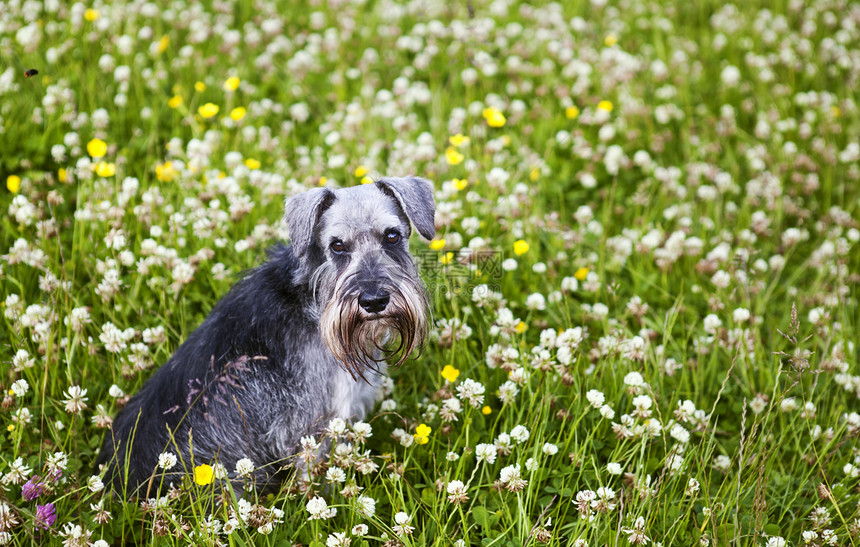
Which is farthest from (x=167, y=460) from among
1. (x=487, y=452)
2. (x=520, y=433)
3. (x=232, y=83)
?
(x=232, y=83)

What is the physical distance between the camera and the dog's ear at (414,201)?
4.12 m

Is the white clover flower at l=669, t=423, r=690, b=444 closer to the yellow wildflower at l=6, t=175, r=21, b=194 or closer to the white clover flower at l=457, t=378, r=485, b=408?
the white clover flower at l=457, t=378, r=485, b=408

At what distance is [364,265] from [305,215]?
46 centimetres

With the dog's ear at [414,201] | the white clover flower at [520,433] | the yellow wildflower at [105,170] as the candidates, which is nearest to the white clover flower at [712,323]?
the white clover flower at [520,433]

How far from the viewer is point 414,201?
415 centimetres

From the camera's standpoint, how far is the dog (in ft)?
12.4

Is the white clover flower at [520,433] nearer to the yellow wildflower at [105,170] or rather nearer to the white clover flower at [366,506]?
the white clover flower at [366,506]

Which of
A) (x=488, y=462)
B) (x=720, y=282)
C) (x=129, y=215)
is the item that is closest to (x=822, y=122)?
(x=720, y=282)

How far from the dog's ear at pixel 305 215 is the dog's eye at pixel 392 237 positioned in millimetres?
419

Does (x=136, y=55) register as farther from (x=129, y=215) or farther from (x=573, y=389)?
(x=573, y=389)

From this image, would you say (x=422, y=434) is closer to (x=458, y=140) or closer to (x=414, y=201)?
(x=414, y=201)

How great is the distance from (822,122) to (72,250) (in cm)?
760

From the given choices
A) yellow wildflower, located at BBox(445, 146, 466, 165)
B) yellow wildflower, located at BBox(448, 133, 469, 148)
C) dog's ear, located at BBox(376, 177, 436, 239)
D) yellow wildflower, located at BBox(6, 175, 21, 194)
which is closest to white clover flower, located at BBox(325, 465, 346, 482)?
dog's ear, located at BBox(376, 177, 436, 239)

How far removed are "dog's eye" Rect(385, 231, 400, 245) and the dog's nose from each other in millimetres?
437
